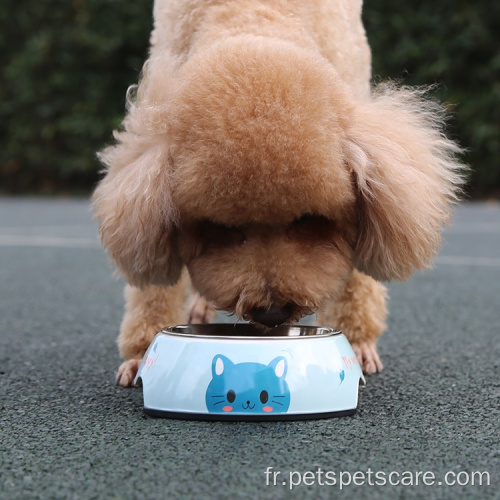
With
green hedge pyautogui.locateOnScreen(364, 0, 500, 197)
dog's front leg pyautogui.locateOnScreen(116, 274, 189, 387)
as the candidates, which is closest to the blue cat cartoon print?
dog's front leg pyautogui.locateOnScreen(116, 274, 189, 387)

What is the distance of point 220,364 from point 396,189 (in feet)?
2.01

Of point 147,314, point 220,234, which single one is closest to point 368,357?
point 147,314

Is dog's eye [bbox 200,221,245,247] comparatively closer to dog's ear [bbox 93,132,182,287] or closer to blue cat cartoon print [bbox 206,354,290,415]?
dog's ear [bbox 93,132,182,287]

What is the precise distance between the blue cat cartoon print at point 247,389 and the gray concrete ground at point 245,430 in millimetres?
40

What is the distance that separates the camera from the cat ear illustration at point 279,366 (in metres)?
2.07

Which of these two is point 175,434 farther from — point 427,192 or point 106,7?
point 106,7

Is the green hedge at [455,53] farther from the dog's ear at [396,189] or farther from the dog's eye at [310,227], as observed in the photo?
the dog's eye at [310,227]

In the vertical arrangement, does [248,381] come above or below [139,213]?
below

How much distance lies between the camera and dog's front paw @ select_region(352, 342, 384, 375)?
9.05 feet

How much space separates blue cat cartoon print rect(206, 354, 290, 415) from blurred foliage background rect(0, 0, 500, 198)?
7973 mm

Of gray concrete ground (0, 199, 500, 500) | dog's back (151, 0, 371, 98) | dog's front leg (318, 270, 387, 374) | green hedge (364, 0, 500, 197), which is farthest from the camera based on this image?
green hedge (364, 0, 500, 197)

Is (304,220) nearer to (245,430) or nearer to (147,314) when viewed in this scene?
(245,430)

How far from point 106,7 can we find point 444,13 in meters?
4.38

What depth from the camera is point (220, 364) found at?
2074 millimetres
